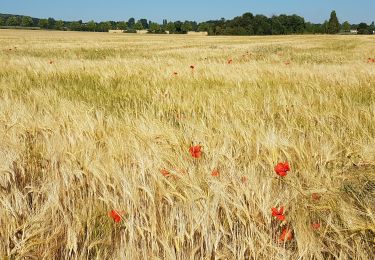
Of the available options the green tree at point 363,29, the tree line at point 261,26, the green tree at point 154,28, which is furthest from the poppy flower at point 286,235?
the green tree at point 154,28

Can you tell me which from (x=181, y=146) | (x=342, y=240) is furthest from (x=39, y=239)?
(x=342, y=240)

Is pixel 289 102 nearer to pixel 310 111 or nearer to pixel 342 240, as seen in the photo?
pixel 310 111

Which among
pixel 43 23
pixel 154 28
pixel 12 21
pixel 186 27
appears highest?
pixel 12 21

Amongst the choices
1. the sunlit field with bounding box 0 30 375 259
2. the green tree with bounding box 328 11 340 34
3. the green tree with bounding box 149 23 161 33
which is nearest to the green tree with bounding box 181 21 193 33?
the green tree with bounding box 149 23 161 33

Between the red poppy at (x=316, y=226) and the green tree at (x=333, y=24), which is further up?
the green tree at (x=333, y=24)

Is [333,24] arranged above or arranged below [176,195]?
above

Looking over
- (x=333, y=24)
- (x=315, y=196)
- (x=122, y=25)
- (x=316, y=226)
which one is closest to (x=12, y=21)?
(x=122, y=25)

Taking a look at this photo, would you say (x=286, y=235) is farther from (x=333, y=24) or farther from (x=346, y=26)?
(x=346, y=26)

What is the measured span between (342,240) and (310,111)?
1.55 m

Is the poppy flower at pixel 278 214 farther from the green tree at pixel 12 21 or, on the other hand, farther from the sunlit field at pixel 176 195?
the green tree at pixel 12 21

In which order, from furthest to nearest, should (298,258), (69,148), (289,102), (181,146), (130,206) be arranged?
(289,102), (181,146), (69,148), (130,206), (298,258)

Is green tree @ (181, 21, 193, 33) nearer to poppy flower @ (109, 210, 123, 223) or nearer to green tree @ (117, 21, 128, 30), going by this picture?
green tree @ (117, 21, 128, 30)

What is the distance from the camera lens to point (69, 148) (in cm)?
163

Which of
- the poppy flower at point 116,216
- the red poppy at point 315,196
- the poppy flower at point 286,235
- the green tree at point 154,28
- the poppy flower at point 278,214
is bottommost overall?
the poppy flower at point 286,235
